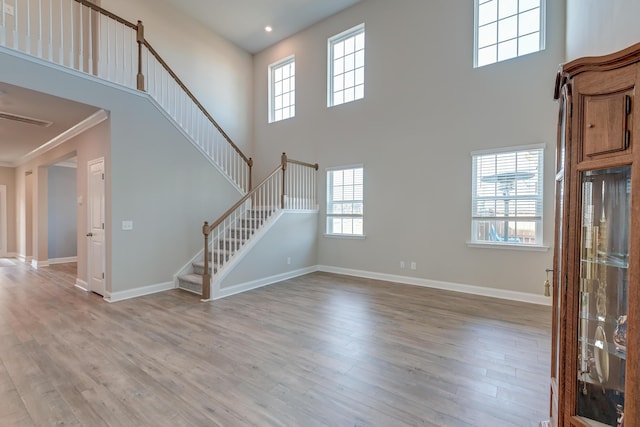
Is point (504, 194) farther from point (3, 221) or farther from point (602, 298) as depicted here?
point (3, 221)

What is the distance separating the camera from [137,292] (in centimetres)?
465

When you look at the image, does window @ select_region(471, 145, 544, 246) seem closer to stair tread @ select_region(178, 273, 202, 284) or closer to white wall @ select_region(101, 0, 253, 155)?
stair tread @ select_region(178, 273, 202, 284)

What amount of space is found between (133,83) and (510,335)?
726cm

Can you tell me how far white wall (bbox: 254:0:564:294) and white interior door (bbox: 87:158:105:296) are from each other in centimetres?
403

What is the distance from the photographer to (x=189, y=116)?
614 cm

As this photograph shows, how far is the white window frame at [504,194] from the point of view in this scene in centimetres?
425

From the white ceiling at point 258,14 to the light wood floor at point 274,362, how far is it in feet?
19.5

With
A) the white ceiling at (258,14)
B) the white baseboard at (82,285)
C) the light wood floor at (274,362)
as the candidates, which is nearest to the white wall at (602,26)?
the light wood floor at (274,362)

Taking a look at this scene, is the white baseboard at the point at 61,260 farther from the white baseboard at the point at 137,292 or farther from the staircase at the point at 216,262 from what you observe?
the staircase at the point at 216,262

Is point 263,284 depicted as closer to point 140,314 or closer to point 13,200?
point 140,314

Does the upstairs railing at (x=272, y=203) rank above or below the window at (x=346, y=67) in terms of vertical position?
below

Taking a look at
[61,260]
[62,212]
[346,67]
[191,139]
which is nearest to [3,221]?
[62,212]

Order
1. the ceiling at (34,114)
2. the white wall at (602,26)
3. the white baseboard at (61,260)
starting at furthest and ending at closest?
the white baseboard at (61,260), the ceiling at (34,114), the white wall at (602,26)

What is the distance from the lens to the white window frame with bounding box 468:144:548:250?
13.9ft
